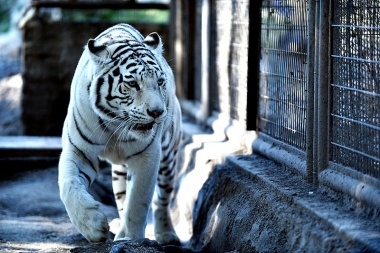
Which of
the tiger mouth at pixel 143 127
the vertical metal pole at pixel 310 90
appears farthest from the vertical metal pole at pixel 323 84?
the tiger mouth at pixel 143 127

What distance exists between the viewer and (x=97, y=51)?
473cm

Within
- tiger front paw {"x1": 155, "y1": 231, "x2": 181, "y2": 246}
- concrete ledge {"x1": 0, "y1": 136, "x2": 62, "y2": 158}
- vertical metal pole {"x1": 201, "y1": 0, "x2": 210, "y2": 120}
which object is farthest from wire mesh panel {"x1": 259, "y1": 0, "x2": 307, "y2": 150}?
concrete ledge {"x1": 0, "y1": 136, "x2": 62, "y2": 158}

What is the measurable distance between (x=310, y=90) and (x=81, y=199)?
1.41 meters

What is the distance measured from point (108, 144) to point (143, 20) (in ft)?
22.9

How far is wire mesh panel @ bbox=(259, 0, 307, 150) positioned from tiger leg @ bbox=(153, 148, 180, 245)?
0.78 m

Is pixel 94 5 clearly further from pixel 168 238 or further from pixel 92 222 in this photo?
pixel 92 222

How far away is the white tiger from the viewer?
180 inches

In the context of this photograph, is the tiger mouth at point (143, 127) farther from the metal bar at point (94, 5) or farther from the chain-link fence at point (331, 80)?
the metal bar at point (94, 5)

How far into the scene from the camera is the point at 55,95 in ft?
38.2

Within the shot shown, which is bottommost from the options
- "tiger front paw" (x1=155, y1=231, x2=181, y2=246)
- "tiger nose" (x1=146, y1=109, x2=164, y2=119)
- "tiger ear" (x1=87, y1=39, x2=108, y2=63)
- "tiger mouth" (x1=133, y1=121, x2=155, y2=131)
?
"tiger front paw" (x1=155, y1=231, x2=181, y2=246)

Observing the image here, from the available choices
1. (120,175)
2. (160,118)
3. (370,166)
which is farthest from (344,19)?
(120,175)

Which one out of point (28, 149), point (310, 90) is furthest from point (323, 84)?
point (28, 149)

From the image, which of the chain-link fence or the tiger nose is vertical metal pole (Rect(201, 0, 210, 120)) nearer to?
the chain-link fence

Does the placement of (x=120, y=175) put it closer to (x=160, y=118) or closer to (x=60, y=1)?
(x=160, y=118)
